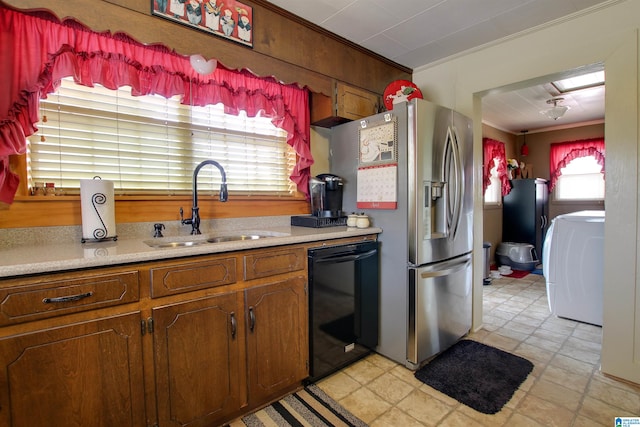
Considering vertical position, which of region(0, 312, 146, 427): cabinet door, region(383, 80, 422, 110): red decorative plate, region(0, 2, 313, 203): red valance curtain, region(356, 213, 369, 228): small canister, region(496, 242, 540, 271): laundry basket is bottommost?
region(496, 242, 540, 271): laundry basket

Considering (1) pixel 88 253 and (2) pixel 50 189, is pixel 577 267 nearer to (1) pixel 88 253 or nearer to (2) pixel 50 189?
(1) pixel 88 253

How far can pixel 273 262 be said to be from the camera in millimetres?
1645

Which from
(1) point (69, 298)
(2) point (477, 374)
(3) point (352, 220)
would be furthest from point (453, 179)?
(1) point (69, 298)

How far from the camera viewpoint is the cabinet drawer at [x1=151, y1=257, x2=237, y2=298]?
127cm

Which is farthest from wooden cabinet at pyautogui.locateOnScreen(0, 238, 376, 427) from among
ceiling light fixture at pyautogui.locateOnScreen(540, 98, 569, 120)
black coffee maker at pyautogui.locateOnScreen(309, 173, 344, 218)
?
ceiling light fixture at pyautogui.locateOnScreen(540, 98, 569, 120)

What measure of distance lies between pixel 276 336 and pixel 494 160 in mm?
4924

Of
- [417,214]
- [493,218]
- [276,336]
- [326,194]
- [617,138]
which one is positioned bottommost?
[276,336]

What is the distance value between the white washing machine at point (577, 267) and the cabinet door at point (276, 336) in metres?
2.77

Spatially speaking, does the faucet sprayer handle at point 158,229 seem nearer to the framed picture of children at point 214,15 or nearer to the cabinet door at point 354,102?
the framed picture of children at point 214,15

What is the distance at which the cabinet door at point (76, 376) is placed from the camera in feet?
3.29

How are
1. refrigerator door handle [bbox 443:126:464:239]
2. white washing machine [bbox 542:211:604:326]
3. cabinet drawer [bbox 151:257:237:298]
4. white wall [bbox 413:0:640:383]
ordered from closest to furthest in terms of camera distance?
cabinet drawer [bbox 151:257:237:298] < white wall [bbox 413:0:640:383] < refrigerator door handle [bbox 443:126:464:239] < white washing machine [bbox 542:211:604:326]

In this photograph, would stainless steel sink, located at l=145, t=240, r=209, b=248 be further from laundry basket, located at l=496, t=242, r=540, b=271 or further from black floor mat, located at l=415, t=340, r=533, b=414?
laundry basket, located at l=496, t=242, r=540, b=271

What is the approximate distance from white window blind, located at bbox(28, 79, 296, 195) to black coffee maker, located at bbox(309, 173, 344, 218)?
31 centimetres

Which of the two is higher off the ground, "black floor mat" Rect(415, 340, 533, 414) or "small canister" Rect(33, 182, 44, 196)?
"small canister" Rect(33, 182, 44, 196)
